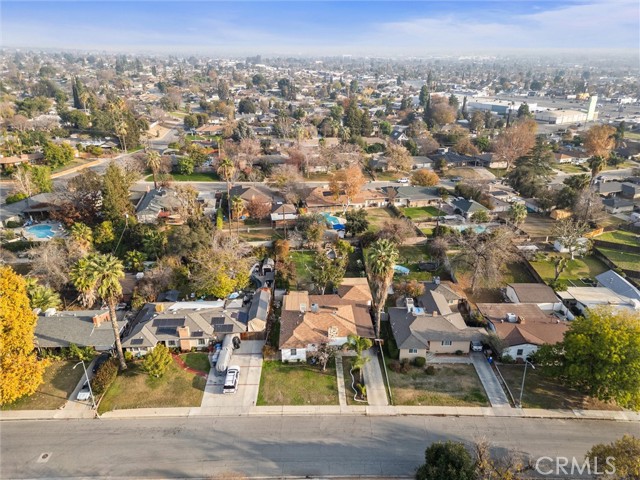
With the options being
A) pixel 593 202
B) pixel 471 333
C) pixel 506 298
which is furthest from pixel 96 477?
pixel 593 202

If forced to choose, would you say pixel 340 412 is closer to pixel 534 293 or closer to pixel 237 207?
pixel 534 293

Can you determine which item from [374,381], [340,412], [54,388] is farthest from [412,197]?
[54,388]

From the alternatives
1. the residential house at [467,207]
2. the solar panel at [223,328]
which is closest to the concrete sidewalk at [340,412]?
the solar panel at [223,328]

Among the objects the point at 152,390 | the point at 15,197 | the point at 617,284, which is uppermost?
the point at 15,197

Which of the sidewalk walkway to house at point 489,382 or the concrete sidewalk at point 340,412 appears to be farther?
the sidewalk walkway to house at point 489,382

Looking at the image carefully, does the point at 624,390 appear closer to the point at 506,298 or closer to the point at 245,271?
the point at 506,298

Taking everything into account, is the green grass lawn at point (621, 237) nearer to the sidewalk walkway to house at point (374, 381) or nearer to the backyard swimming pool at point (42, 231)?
the sidewalk walkway to house at point (374, 381)

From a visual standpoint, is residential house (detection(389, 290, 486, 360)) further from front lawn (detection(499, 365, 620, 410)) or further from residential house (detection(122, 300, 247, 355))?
residential house (detection(122, 300, 247, 355))
